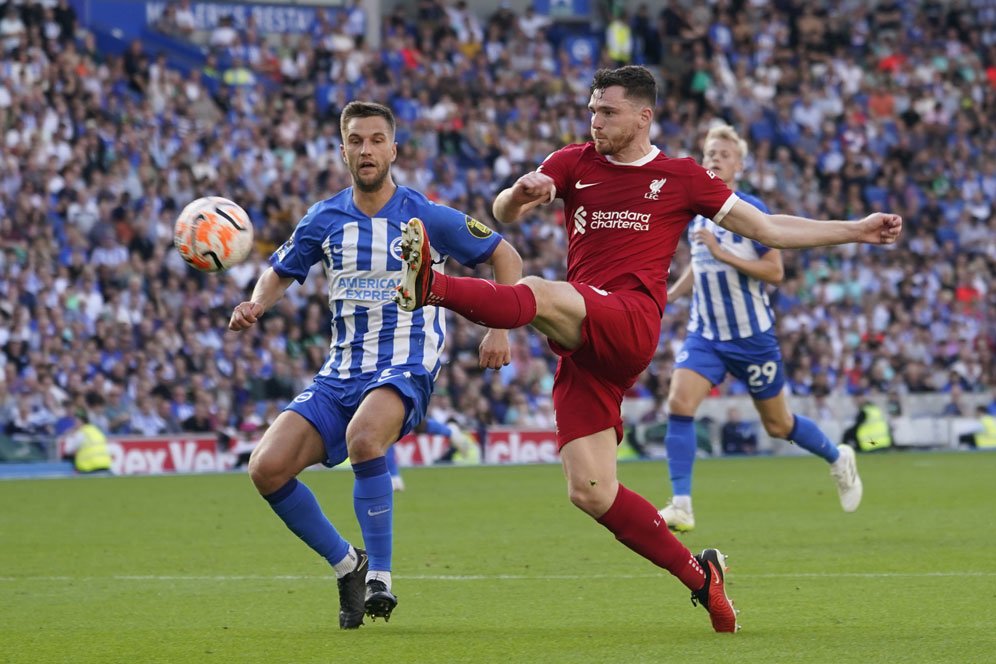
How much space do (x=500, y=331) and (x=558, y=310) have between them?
55 cm

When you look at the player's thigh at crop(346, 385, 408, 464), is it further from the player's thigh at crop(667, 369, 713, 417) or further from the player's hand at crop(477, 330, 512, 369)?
the player's thigh at crop(667, 369, 713, 417)

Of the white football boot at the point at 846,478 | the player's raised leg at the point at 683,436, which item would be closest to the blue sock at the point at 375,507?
the player's raised leg at the point at 683,436

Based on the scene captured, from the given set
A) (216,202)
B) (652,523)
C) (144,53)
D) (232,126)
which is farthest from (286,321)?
(652,523)

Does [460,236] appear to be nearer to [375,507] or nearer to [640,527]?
[375,507]

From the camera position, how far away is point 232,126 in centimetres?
2572

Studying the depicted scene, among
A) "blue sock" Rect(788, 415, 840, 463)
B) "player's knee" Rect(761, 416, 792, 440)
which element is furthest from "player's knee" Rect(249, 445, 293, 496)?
"blue sock" Rect(788, 415, 840, 463)

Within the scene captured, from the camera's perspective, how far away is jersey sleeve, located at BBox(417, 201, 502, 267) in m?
7.79

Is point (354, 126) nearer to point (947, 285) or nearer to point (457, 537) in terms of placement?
point (457, 537)

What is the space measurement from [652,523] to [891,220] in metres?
1.66

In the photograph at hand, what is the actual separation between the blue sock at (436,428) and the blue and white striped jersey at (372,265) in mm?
11965

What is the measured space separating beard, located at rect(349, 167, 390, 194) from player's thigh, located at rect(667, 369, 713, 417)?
175 inches

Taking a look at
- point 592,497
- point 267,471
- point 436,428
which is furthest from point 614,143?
point 436,428

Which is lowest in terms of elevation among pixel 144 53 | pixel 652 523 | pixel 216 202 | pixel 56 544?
pixel 56 544

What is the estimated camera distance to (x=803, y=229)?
722 centimetres
